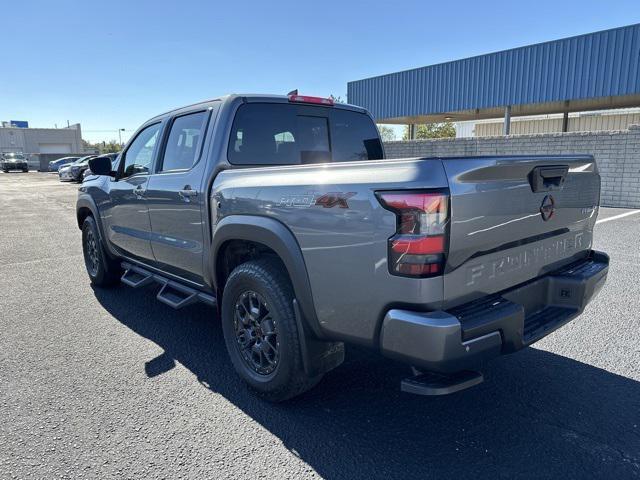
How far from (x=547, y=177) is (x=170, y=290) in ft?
10.4

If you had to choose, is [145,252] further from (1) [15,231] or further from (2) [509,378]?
(1) [15,231]

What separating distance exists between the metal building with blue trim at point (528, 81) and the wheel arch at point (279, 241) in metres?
20.1

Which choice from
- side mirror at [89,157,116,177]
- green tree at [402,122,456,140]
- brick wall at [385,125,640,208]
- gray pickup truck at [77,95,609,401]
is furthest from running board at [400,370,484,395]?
green tree at [402,122,456,140]

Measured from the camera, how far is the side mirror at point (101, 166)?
15.0ft

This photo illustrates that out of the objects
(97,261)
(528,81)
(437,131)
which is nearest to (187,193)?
(97,261)

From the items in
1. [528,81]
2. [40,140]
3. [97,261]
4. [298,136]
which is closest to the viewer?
[298,136]

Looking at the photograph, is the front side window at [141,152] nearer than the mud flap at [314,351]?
No

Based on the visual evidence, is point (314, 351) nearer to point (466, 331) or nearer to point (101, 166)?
point (466, 331)

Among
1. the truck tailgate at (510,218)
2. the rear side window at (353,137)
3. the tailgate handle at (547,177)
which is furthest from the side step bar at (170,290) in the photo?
the tailgate handle at (547,177)

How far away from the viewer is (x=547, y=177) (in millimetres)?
2504

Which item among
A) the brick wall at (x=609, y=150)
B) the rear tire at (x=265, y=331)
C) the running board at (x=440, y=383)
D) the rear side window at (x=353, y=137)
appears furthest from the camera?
the brick wall at (x=609, y=150)

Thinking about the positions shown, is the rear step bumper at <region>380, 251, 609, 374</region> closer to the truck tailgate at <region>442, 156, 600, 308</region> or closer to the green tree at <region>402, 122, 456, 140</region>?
the truck tailgate at <region>442, 156, 600, 308</region>

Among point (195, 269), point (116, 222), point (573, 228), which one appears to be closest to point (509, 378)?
point (573, 228)

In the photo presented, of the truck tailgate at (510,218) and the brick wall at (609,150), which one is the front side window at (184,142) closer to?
the truck tailgate at (510,218)
